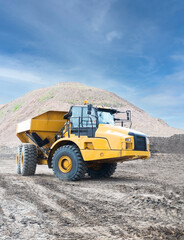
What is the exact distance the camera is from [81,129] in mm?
10133

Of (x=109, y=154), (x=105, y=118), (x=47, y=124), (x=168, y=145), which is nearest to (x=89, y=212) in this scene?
(x=109, y=154)

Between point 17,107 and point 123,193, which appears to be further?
point 17,107

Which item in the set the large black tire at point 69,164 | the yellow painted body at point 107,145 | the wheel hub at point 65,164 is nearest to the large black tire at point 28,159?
the yellow painted body at point 107,145

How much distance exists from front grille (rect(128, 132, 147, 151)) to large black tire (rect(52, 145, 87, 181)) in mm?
1842

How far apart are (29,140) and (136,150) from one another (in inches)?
210

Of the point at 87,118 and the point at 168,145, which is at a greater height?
the point at 87,118

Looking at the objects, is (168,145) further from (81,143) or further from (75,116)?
(81,143)

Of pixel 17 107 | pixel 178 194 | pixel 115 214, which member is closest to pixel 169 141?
pixel 178 194

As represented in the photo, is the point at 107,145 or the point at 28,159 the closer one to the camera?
the point at 107,145

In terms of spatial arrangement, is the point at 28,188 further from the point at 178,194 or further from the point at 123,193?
the point at 178,194

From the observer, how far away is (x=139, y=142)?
31.6ft

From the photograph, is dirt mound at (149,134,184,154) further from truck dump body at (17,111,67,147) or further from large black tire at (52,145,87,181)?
large black tire at (52,145,87,181)

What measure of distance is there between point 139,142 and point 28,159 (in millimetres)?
4489

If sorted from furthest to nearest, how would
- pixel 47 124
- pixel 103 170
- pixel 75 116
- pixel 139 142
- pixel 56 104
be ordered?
pixel 56 104
pixel 47 124
pixel 103 170
pixel 75 116
pixel 139 142
